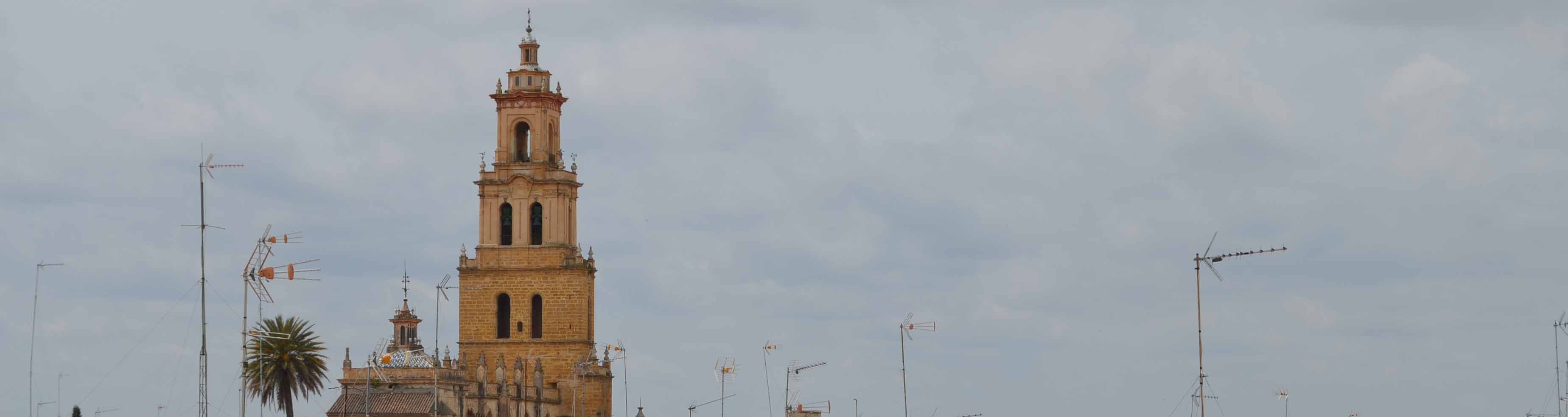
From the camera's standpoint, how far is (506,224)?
15038 centimetres

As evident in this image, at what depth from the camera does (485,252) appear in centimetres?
14962

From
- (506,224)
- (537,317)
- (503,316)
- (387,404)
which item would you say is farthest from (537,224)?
(387,404)

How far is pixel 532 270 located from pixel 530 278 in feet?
1.69

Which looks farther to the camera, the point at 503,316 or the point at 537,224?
the point at 503,316

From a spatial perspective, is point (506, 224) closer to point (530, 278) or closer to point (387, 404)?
point (530, 278)

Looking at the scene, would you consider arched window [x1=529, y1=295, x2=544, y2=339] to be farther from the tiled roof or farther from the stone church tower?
the tiled roof

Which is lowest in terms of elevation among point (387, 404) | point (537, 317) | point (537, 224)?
Answer: point (387, 404)

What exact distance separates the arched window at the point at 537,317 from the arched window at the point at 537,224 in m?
3.30

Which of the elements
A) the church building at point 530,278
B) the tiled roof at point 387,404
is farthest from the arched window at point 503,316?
the tiled roof at point 387,404

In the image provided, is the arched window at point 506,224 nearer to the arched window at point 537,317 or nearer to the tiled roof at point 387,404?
the arched window at point 537,317

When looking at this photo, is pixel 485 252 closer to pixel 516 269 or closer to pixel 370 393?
pixel 516 269

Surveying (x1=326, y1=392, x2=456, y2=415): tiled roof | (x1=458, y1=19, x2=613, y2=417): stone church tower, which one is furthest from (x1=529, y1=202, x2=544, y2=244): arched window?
(x1=326, y1=392, x2=456, y2=415): tiled roof

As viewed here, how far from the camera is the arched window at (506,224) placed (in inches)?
5910

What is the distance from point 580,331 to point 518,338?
3633 mm
